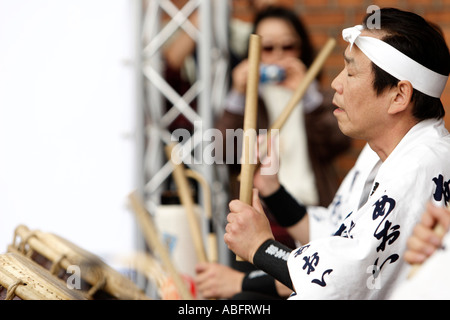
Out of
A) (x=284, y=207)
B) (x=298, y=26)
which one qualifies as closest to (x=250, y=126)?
(x=284, y=207)

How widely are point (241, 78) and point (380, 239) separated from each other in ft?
5.64

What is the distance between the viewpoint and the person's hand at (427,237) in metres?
0.89

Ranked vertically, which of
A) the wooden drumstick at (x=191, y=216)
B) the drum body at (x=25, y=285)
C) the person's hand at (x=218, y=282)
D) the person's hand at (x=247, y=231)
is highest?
the person's hand at (x=247, y=231)

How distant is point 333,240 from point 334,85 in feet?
0.96

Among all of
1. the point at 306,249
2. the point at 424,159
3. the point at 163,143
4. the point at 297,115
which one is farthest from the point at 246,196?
the point at 163,143

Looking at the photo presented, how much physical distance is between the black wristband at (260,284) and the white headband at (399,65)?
2.41 feet

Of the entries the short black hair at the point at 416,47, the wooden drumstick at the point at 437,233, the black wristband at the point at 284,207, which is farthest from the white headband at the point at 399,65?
the black wristband at the point at 284,207

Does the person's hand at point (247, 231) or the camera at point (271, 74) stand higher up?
the camera at point (271, 74)

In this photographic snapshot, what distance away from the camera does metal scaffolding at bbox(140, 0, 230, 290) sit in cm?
273

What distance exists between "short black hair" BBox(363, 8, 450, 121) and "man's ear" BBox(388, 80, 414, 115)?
0.01 m

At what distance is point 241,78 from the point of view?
2699 millimetres

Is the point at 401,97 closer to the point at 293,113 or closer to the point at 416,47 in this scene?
the point at 416,47

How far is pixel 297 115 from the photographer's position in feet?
8.66

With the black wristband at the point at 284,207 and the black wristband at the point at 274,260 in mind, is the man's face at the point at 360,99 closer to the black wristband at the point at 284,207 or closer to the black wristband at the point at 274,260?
the black wristband at the point at 274,260
